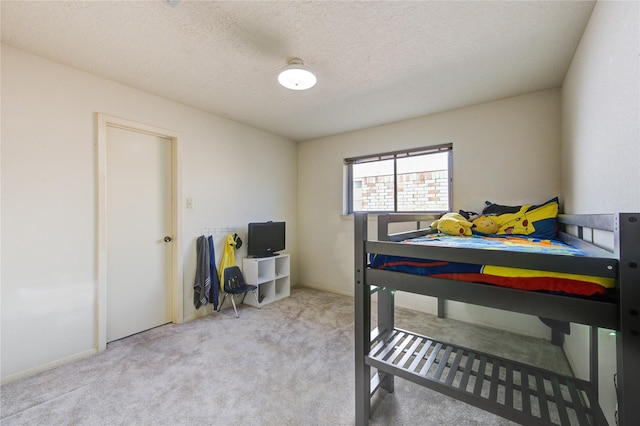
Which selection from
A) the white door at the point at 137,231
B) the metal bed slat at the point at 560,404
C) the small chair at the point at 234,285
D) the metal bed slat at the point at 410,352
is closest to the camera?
the metal bed slat at the point at 560,404

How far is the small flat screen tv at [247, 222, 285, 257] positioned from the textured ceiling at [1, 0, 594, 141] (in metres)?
1.55

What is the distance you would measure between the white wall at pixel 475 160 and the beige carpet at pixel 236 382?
1.07 m

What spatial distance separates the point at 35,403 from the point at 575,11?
3930 mm

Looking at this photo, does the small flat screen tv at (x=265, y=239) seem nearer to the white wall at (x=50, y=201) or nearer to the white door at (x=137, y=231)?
the white door at (x=137, y=231)

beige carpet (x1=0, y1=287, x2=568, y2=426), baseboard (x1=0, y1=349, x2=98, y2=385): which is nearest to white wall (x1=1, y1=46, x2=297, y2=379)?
baseboard (x1=0, y1=349, x2=98, y2=385)

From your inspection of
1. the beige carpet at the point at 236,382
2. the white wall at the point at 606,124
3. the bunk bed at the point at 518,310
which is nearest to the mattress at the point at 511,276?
the bunk bed at the point at 518,310

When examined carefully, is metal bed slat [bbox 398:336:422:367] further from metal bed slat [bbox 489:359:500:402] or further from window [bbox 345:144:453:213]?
window [bbox 345:144:453:213]

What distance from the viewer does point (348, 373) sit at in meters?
1.84

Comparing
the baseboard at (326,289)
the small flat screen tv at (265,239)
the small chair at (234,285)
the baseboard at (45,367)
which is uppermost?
the small flat screen tv at (265,239)

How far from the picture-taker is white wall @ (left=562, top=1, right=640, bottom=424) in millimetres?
1062

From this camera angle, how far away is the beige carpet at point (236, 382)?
147cm

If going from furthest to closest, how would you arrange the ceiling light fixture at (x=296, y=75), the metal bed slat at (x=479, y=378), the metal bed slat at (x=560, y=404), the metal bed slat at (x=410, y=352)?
the ceiling light fixture at (x=296, y=75), the metal bed slat at (x=410, y=352), the metal bed slat at (x=479, y=378), the metal bed slat at (x=560, y=404)

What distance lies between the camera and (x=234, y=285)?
3.11m

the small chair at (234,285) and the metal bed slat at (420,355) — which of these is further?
the small chair at (234,285)
